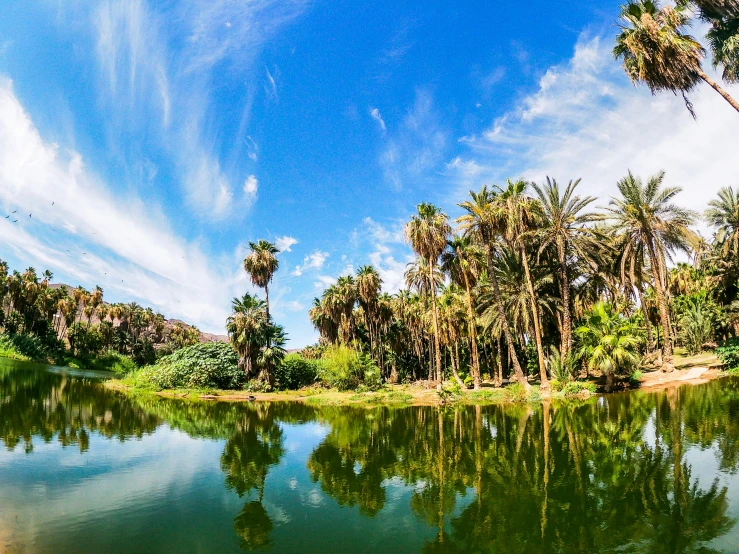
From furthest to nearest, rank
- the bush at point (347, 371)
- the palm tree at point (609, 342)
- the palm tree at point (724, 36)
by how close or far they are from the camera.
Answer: the bush at point (347, 371) → the palm tree at point (609, 342) → the palm tree at point (724, 36)

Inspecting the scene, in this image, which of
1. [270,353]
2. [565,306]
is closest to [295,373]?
[270,353]

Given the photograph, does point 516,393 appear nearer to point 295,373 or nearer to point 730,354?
point 730,354

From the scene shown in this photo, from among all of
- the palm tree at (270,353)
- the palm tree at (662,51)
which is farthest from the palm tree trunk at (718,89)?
the palm tree at (270,353)

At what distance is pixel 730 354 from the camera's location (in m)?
30.7

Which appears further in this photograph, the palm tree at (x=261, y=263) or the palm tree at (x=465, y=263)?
the palm tree at (x=261, y=263)

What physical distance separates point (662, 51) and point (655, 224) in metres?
21.4

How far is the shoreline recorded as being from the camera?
30.8 metres

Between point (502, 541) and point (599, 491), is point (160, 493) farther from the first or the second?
point (599, 491)

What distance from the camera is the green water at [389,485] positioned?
815cm

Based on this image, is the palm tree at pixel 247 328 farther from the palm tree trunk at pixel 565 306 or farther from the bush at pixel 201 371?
the palm tree trunk at pixel 565 306

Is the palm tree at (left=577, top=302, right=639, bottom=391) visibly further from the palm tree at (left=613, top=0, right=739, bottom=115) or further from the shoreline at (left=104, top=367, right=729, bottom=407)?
the palm tree at (left=613, top=0, right=739, bottom=115)

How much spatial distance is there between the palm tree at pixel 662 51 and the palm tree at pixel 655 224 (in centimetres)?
1869

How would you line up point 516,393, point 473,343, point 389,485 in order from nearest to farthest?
1. point 389,485
2. point 516,393
3. point 473,343

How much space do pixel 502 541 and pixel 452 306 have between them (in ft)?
133
